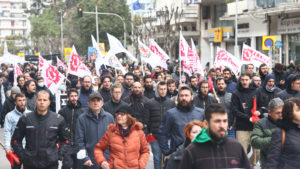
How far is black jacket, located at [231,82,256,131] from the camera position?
865cm

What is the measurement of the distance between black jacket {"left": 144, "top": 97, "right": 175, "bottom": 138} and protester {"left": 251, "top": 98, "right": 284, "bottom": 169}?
2482 millimetres

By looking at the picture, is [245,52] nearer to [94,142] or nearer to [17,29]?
[94,142]

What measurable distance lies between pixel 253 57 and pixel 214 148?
Answer: 41.1 feet

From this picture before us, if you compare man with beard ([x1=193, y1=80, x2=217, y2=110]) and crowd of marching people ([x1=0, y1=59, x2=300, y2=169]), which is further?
man with beard ([x1=193, y1=80, x2=217, y2=110])

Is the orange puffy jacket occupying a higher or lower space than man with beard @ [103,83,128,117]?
lower

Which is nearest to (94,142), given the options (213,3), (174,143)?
(174,143)

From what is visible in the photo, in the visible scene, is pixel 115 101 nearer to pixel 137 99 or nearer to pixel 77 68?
pixel 137 99

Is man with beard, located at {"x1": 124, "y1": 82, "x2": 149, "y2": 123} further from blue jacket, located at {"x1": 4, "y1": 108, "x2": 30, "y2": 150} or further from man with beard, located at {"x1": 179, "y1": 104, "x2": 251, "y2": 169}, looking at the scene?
man with beard, located at {"x1": 179, "y1": 104, "x2": 251, "y2": 169}

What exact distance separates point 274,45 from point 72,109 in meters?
15.5

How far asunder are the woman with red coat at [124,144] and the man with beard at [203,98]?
2.95m

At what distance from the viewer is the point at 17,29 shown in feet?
462

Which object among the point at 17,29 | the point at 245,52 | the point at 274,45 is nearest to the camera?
the point at 245,52

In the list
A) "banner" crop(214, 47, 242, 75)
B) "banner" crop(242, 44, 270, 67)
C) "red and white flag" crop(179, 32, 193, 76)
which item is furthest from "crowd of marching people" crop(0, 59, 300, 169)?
"banner" crop(242, 44, 270, 67)

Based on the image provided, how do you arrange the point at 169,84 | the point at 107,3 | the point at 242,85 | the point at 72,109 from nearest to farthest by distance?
the point at 72,109 → the point at 242,85 → the point at 169,84 → the point at 107,3
